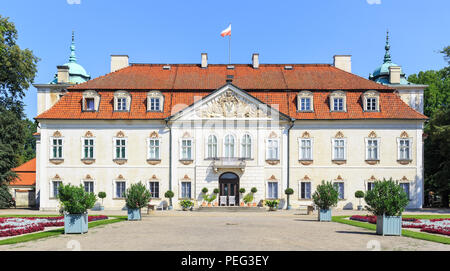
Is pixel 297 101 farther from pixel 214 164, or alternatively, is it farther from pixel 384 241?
pixel 384 241

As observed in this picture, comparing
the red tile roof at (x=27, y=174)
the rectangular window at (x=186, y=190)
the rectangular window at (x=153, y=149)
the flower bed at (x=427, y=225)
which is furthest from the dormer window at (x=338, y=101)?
the red tile roof at (x=27, y=174)

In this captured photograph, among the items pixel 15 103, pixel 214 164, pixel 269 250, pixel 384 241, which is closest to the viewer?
pixel 269 250

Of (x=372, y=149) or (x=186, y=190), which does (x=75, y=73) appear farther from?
(x=372, y=149)

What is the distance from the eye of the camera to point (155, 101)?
39.7m

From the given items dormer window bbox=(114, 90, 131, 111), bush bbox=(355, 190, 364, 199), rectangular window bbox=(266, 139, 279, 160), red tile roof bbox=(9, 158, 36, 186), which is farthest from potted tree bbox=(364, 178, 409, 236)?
red tile roof bbox=(9, 158, 36, 186)

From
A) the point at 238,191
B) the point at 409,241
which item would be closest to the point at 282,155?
the point at 238,191

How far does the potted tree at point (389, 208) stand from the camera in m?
19.0

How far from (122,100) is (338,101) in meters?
18.7

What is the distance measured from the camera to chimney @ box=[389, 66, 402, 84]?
1934 inches

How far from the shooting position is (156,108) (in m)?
39.7

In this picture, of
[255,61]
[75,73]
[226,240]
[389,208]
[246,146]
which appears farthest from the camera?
[75,73]

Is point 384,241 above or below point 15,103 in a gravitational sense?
below

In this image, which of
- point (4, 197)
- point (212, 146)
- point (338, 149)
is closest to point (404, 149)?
point (338, 149)

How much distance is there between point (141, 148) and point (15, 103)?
1384 centimetres
